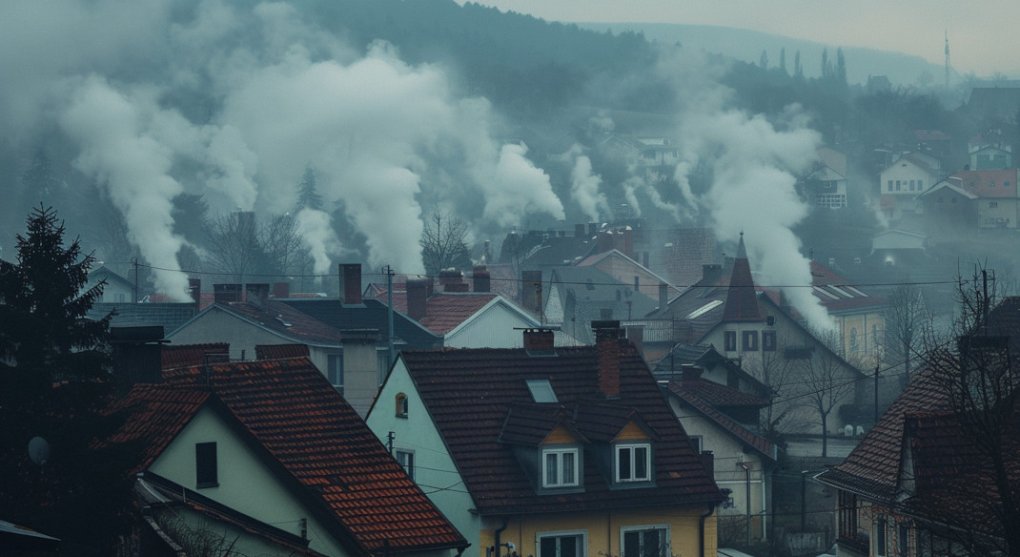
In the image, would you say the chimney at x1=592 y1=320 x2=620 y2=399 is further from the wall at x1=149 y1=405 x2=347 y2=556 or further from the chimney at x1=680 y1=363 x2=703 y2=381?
the chimney at x1=680 y1=363 x2=703 y2=381

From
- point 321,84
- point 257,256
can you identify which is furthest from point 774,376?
point 321,84

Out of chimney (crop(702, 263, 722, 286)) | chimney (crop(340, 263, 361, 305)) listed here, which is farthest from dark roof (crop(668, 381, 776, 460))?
chimney (crop(702, 263, 722, 286))

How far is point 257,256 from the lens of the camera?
98875 mm

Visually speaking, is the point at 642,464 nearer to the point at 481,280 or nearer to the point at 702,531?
the point at 702,531

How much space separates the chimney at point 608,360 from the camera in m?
27.1

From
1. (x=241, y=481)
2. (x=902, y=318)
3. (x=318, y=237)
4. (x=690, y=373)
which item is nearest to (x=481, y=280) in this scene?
(x=690, y=373)

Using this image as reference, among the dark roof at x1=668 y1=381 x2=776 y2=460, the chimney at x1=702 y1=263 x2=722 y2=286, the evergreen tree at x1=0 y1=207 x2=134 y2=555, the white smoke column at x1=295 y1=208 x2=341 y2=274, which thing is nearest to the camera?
the evergreen tree at x1=0 y1=207 x2=134 y2=555

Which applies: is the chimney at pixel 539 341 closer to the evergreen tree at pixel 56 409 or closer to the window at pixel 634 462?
the window at pixel 634 462

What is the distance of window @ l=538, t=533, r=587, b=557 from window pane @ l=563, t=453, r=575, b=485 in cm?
85

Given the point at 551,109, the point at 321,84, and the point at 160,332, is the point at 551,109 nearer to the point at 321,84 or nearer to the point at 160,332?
the point at 321,84

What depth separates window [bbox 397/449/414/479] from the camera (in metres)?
27.0

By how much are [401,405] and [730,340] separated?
120ft

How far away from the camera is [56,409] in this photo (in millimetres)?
17297

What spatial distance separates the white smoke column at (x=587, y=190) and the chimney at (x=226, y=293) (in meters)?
101
